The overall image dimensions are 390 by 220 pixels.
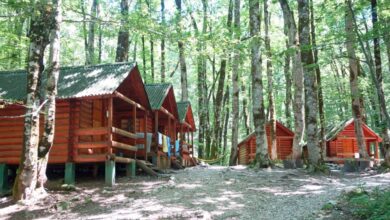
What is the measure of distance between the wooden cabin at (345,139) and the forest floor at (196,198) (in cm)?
1818

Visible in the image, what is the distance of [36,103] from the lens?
10922 mm

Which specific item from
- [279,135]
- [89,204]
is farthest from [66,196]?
[279,135]

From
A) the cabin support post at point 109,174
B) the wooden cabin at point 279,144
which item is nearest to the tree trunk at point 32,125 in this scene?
the cabin support post at point 109,174

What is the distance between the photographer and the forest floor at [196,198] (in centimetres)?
861

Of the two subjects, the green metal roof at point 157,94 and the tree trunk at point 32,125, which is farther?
the green metal roof at point 157,94

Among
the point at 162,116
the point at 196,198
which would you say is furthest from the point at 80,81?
the point at 162,116

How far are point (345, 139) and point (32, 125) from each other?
92.3ft

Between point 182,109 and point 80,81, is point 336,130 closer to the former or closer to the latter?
point 182,109

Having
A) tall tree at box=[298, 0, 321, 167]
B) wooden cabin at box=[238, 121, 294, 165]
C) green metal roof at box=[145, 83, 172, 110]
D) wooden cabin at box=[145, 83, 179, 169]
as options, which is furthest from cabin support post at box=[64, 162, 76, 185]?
wooden cabin at box=[238, 121, 294, 165]

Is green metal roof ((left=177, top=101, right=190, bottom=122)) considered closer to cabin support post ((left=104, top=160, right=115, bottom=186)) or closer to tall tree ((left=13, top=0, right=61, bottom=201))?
cabin support post ((left=104, top=160, right=115, bottom=186))

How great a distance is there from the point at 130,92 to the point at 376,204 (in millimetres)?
11601

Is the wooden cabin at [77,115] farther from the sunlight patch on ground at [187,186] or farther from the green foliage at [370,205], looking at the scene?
the green foliage at [370,205]

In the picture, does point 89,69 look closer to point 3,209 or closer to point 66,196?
point 66,196

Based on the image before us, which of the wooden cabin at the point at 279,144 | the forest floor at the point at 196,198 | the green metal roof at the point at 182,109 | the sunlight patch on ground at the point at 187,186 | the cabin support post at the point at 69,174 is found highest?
the green metal roof at the point at 182,109
